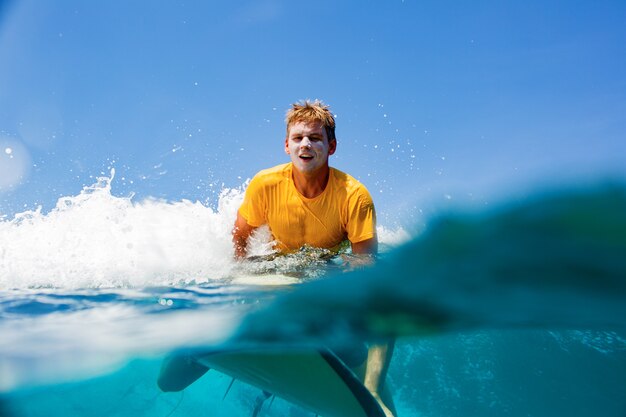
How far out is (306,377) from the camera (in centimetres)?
432

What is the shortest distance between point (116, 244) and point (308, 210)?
10.6 ft

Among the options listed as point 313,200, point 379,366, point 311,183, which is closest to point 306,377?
point 379,366

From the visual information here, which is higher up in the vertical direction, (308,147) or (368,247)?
(308,147)

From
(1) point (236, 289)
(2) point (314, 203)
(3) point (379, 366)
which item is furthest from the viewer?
(3) point (379, 366)

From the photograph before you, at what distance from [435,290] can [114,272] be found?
429 centimetres

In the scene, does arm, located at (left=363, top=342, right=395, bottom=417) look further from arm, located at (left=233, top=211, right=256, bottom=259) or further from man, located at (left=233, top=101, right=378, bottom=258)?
arm, located at (left=233, top=211, right=256, bottom=259)

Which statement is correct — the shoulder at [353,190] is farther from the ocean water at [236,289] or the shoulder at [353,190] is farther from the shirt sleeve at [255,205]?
the shirt sleeve at [255,205]

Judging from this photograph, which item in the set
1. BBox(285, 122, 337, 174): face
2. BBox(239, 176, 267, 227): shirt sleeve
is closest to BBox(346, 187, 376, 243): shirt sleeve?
BBox(285, 122, 337, 174): face

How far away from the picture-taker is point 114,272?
5621 millimetres

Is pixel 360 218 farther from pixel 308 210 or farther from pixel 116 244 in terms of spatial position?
pixel 116 244

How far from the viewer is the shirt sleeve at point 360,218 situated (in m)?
4.74

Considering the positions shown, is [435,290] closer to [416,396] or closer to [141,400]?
[141,400]

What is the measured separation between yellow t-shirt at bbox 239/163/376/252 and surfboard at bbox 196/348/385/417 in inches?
52.7

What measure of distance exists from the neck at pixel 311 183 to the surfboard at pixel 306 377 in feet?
5.95
